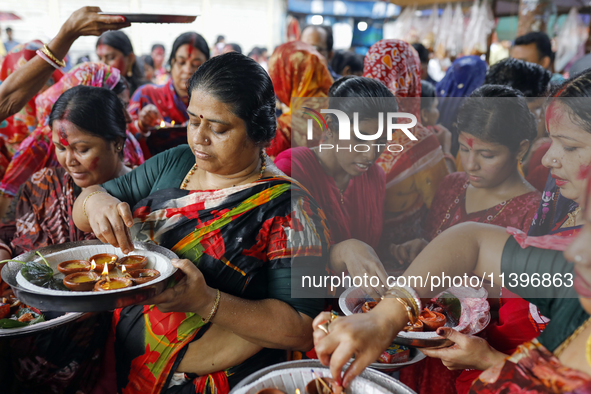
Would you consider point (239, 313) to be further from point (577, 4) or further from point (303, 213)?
point (577, 4)

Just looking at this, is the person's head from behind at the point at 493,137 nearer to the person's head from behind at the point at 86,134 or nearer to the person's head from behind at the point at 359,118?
the person's head from behind at the point at 359,118

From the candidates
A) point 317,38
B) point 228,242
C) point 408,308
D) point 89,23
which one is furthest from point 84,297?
point 317,38

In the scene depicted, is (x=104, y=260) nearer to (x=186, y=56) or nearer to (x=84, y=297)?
(x=84, y=297)

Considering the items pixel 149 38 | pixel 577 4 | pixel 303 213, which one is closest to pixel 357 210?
pixel 303 213

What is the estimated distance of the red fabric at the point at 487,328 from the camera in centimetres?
141

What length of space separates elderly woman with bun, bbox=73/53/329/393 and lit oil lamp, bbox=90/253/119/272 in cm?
6

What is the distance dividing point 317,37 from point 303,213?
3596 mm

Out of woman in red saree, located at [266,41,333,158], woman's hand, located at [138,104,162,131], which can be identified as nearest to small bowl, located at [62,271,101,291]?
woman in red saree, located at [266,41,333,158]

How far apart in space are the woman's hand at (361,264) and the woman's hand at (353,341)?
0.61 meters

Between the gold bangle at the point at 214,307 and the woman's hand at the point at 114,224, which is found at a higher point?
the woman's hand at the point at 114,224

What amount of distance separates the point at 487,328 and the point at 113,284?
1.32 meters

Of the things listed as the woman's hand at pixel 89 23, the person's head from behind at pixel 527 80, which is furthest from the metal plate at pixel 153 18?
the person's head from behind at pixel 527 80

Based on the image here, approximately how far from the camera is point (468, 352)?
1.17m

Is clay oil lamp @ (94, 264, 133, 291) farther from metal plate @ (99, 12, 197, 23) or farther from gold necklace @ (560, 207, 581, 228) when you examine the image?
gold necklace @ (560, 207, 581, 228)
